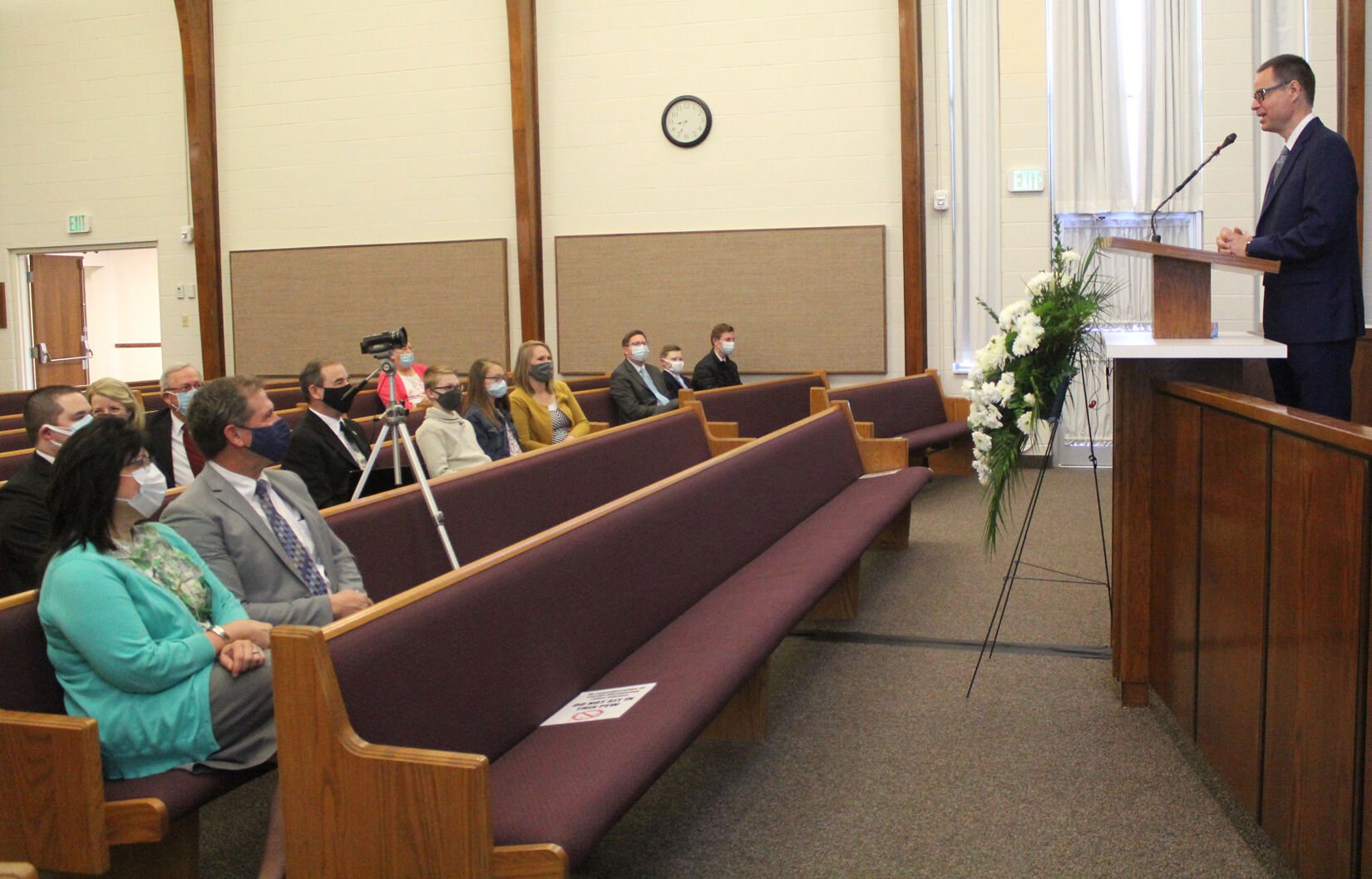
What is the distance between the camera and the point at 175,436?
5.21m

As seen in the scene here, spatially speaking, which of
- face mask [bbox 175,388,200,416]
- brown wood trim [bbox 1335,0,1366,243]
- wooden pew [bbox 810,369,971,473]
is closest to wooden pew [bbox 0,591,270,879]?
face mask [bbox 175,388,200,416]

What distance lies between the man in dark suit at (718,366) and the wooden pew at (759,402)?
390 millimetres

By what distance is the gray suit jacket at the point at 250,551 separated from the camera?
2.71 metres

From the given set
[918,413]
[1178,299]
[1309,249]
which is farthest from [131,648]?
[918,413]

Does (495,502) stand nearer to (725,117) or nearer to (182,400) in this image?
(182,400)

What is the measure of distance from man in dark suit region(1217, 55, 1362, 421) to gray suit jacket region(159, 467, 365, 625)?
8.22 feet

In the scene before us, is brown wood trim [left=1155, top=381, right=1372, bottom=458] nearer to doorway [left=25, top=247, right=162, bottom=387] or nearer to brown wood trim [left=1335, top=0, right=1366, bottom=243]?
brown wood trim [left=1335, top=0, right=1366, bottom=243]

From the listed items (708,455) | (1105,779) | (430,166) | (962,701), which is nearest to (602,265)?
(430,166)

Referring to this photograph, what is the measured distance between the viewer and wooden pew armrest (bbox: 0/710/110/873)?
2053mm

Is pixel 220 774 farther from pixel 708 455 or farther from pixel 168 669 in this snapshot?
pixel 708 455

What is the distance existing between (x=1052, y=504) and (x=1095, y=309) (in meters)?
3.90

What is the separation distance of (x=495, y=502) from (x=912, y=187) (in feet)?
18.6

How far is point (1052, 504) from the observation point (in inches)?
275

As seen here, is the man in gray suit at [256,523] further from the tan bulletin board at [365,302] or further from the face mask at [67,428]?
the tan bulletin board at [365,302]
